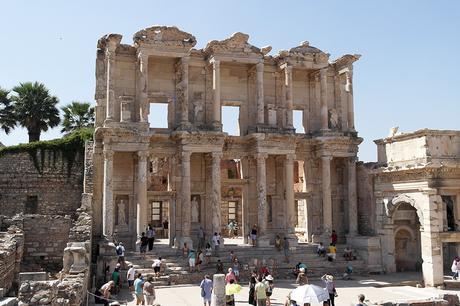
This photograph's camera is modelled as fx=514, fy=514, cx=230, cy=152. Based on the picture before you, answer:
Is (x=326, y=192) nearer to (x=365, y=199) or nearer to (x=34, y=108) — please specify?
(x=365, y=199)

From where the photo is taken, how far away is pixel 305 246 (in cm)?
2725

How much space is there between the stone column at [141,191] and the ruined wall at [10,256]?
17.7 ft

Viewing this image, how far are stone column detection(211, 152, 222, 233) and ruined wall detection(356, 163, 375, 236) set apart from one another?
8056 millimetres

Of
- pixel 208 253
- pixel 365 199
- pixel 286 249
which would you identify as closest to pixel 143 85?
A: pixel 208 253

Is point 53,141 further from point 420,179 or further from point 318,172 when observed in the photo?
point 420,179

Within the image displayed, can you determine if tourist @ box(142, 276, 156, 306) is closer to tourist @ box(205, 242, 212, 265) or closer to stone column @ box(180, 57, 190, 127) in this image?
tourist @ box(205, 242, 212, 265)

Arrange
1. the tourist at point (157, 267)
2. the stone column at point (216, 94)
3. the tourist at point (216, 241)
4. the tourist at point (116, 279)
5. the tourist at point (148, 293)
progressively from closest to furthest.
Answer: the tourist at point (148, 293) < the tourist at point (116, 279) < the tourist at point (157, 267) < the tourist at point (216, 241) < the stone column at point (216, 94)

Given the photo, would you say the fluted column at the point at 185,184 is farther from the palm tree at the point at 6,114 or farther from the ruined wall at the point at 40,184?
the palm tree at the point at 6,114

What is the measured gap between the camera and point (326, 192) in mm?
28156

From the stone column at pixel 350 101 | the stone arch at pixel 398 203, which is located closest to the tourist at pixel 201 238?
the stone arch at pixel 398 203

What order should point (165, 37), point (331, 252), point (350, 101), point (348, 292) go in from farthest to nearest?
point (350, 101) < point (165, 37) < point (331, 252) < point (348, 292)

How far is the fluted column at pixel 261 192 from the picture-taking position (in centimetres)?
2684

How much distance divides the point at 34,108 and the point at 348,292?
26.0 meters

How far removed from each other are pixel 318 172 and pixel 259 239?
584 centimetres
